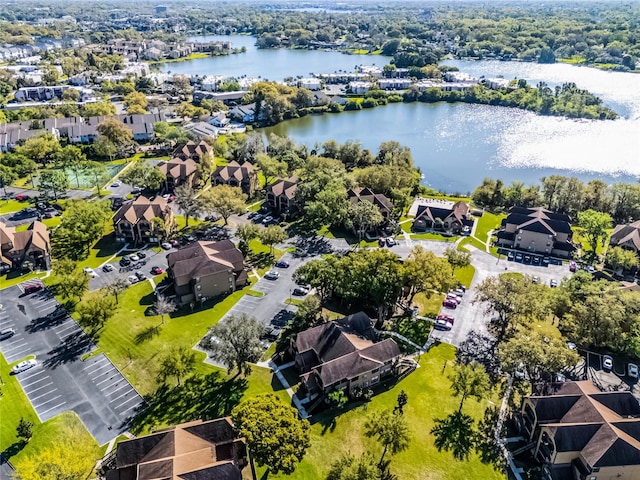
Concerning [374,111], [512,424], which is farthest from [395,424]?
[374,111]

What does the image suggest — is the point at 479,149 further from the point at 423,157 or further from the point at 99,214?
the point at 99,214

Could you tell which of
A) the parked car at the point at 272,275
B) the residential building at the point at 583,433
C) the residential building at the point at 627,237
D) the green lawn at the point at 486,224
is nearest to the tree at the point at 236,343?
the parked car at the point at 272,275

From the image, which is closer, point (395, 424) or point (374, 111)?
point (395, 424)

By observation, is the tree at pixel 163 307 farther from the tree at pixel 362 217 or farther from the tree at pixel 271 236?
the tree at pixel 362 217

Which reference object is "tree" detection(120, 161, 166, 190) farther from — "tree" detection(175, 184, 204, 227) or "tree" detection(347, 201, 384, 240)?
A: "tree" detection(347, 201, 384, 240)

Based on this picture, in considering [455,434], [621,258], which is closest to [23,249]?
[455,434]

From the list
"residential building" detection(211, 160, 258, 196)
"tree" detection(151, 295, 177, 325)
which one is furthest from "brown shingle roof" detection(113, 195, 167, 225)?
"tree" detection(151, 295, 177, 325)
